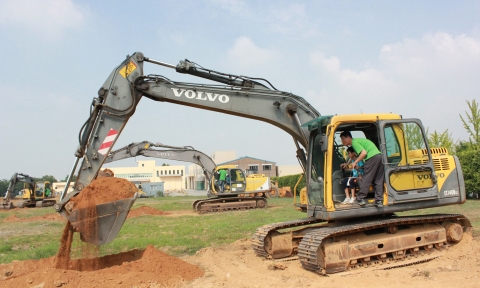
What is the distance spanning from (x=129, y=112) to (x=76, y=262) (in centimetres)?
287

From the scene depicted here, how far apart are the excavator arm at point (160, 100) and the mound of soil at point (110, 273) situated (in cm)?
69

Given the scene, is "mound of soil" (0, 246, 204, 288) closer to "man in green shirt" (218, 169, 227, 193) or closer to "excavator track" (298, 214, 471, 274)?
"excavator track" (298, 214, 471, 274)

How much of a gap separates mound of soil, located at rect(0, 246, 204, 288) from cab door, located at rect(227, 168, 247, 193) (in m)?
14.7

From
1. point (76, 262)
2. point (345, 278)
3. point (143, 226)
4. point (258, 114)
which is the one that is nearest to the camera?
point (345, 278)

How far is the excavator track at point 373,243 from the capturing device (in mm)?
6957

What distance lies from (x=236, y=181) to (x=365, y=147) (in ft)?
53.0

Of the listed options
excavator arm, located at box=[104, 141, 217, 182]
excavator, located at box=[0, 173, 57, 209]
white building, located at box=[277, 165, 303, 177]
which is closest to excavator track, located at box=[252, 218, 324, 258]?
excavator arm, located at box=[104, 141, 217, 182]

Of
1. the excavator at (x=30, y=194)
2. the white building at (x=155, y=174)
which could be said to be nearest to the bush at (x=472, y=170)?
the excavator at (x=30, y=194)

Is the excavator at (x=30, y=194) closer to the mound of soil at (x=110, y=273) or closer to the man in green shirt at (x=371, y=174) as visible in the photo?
the mound of soil at (x=110, y=273)

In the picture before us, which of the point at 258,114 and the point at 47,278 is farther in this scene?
the point at 258,114

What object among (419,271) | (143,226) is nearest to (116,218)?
(419,271)

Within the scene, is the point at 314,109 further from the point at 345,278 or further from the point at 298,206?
the point at 345,278

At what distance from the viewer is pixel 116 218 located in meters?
7.02

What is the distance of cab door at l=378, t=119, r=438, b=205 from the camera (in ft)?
24.2
